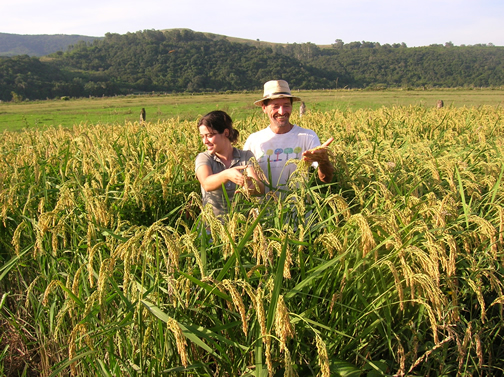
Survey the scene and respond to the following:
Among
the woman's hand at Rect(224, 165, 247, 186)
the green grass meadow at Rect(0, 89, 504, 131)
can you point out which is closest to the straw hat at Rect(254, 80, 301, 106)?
the woman's hand at Rect(224, 165, 247, 186)

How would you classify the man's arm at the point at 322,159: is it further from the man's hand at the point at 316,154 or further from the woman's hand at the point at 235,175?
the woman's hand at the point at 235,175

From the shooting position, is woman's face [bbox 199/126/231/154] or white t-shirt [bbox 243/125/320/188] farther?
white t-shirt [bbox 243/125/320/188]

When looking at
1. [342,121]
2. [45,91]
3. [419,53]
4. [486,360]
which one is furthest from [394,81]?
[486,360]

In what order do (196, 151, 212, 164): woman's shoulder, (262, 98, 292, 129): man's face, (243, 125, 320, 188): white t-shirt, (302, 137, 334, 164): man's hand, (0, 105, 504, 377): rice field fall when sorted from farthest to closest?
(262, 98, 292, 129): man's face → (243, 125, 320, 188): white t-shirt → (196, 151, 212, 164): woman's shoulder → (302, 137, 334, 164): man's hand → (0, 105, 504, 377): rice field

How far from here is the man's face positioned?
4.21 metres

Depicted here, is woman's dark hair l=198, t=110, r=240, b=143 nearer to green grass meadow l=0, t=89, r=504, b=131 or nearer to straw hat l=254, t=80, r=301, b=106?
straw hat l=254, t=80, r=301, b=106

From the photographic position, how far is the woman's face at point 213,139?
3.50 meters

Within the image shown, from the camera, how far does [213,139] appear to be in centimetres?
350

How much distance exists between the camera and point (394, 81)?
9644 centimetres

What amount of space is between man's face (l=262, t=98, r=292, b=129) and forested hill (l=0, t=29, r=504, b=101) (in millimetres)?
63780

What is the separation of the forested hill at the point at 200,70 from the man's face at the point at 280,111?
63780mm

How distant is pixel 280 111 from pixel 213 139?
1.05m

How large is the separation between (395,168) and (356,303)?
2.21 m

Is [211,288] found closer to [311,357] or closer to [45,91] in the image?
[311,357]
